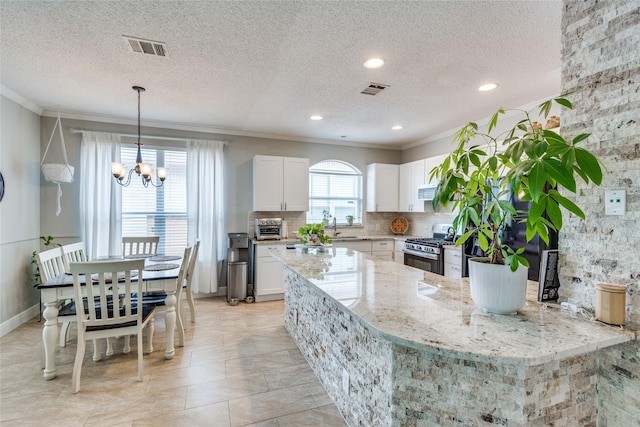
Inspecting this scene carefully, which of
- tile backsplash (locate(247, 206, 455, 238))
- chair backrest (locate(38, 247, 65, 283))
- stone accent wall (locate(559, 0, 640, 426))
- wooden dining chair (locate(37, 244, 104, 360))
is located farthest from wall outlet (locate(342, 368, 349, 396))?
tile backsplash (locate(247, 206, 455, 238))

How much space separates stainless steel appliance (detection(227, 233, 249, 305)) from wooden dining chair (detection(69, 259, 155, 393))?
1973 mm

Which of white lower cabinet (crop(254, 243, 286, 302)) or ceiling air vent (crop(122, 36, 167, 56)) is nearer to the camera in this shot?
ceiling air vent (crop(122, 36, 167, 56))

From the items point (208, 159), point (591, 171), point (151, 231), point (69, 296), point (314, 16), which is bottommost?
point (69, 296)

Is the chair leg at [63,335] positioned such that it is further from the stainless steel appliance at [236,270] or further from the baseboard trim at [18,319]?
the stainless steel appliance at [236,270]

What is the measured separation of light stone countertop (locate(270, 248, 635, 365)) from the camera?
1020mm

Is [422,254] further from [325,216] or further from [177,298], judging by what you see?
[177,298]

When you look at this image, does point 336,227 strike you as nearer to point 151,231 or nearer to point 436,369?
point 151,231

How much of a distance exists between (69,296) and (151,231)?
2.31m

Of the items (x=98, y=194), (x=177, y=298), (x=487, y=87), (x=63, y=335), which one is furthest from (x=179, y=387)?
(x=487, y=87)

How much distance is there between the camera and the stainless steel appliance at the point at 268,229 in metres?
4.79

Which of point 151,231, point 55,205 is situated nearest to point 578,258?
point 151,231

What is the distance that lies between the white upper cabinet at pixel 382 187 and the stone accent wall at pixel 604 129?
4122 millimetres

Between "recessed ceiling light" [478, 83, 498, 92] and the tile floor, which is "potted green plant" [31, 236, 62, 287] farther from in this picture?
"recessed ceiling light" [478, 83, 498, 92]

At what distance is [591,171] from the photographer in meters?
1.04
